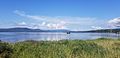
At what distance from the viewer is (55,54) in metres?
12.3

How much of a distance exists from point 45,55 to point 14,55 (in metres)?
1.47

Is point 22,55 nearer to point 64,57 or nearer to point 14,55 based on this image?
point 14,55

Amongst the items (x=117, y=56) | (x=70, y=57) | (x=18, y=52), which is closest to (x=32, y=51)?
(x=18, y=52)

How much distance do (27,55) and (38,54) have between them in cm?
57

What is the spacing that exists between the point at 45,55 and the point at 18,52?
1.62m

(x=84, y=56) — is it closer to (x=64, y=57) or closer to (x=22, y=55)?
(x=64, y=57)

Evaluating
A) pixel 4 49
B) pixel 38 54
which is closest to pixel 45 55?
pixel 38 54

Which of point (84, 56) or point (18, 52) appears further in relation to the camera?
point (18, 52)

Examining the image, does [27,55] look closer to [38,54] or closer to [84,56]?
[38,54]

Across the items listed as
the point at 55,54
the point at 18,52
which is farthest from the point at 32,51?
the point at 55,54

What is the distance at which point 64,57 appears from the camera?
11.8 metres

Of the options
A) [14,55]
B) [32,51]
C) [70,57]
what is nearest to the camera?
[70,57]

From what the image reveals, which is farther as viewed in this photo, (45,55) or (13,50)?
(13,50)

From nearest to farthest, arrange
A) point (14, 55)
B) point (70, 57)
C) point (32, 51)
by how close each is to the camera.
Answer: point (70, 57)
point (14, 55)
point (32, 51)
